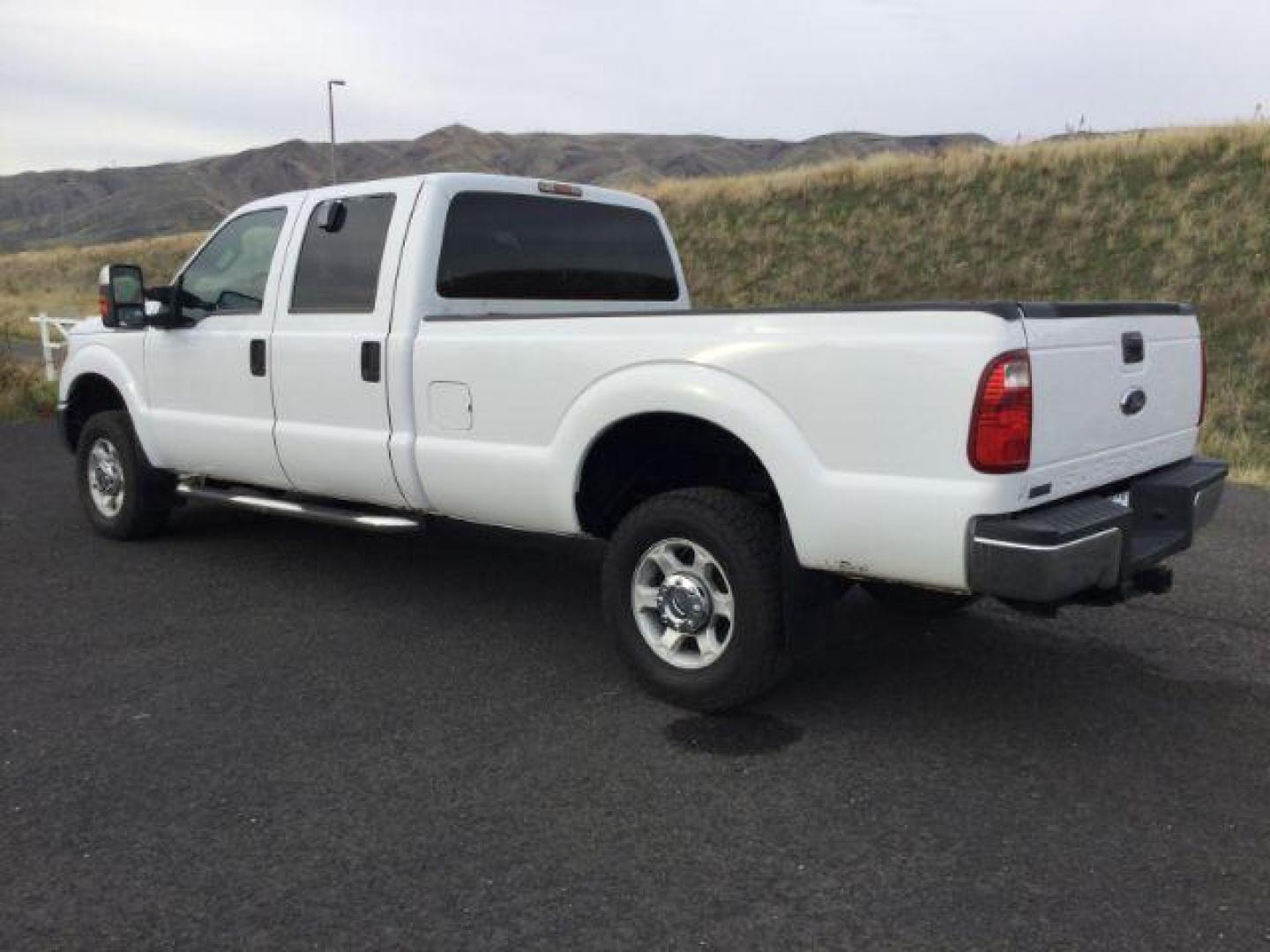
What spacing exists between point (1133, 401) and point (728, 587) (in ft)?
4.98

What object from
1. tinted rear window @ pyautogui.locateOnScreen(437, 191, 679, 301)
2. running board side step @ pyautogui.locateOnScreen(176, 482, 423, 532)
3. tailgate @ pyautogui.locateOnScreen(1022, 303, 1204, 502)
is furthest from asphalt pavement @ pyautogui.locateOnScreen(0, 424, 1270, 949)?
tinted rear window @ pyautogui.locateOnScreen(437, 191, 679, 301)

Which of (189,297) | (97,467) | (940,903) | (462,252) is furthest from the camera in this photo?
(97,467)

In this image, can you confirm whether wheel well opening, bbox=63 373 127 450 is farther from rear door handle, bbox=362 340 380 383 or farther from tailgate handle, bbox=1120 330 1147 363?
tailgate handle, bbox=1120 330 1147 363

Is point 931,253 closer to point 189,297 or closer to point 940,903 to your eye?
point 189,297

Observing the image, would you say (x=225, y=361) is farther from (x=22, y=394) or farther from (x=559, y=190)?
(x=22, y=394)

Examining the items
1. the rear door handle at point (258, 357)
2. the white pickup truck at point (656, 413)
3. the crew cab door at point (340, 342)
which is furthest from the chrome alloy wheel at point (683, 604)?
the rear door handle at point (258, 357)

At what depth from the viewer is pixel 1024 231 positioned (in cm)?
2173

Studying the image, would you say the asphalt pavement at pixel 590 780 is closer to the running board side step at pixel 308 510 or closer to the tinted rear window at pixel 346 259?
the running board side step at pixel 308 510

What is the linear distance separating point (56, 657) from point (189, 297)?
2.18 metres

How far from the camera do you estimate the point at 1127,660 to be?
4.72m

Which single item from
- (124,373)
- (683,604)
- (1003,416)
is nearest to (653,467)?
(683,604)

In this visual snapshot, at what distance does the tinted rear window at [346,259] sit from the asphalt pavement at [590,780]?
4.82 feet

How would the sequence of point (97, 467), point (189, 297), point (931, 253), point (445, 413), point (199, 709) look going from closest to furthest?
1. point (199, 709)
2. point (445, 413)
3. point (189, 297)
4. point (97, 467)
5. point (931, 253)

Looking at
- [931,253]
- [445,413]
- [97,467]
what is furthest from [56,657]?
[931,253]
